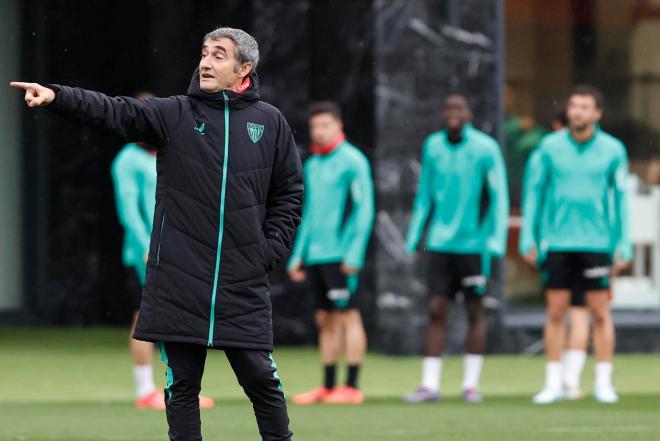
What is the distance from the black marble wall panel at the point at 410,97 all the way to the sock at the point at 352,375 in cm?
322

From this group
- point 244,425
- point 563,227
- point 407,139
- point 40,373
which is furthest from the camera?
point 407,139

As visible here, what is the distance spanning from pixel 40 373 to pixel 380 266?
3.16 metres

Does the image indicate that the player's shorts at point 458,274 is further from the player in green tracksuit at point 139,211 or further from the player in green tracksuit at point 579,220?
the player in green tracksuit at point 139,211

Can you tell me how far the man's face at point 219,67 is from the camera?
662 centimetres

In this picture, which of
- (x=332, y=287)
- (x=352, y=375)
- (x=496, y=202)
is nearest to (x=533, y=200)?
(x=496, y=202)

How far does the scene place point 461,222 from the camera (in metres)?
11.7

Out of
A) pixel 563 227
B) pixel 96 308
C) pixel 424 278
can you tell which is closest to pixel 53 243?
pixel 96 308

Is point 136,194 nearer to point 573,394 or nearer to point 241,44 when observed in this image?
point 573,394

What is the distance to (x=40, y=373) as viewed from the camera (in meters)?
13.8

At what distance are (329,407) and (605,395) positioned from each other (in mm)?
1866

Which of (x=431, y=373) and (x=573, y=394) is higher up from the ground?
(x=431, y=373)

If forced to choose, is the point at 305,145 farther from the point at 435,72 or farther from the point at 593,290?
the point at 593,290

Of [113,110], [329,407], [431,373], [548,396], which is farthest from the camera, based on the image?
[431,373]

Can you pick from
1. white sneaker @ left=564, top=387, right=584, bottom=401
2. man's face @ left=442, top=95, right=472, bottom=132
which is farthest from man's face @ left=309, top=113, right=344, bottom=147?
white sneaker @ left=564, top=387, right=584, bottom=401
